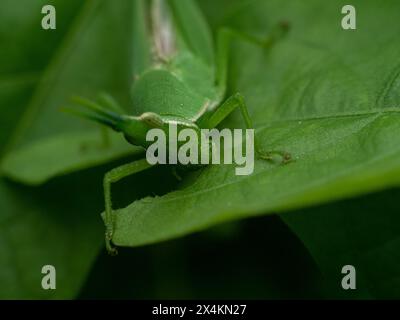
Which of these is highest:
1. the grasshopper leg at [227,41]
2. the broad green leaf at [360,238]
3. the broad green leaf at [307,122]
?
the grasshopper leg at [227,41]

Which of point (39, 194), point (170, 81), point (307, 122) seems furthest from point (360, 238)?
point (39, 194)

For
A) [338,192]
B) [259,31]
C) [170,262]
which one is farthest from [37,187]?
[338,192]

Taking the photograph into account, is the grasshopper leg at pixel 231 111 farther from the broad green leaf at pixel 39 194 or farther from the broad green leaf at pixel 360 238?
the broad green leaf at pixel 39 194

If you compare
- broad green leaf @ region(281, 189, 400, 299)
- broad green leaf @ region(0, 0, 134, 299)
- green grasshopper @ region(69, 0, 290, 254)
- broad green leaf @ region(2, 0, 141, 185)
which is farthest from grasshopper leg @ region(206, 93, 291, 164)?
broad green leaf @ region(2, 0, 141, 185)

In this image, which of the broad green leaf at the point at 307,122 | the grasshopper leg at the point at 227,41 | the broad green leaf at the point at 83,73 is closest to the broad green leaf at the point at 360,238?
the broad green leaf at the point at 307,122

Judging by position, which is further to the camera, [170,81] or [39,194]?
[39,194]

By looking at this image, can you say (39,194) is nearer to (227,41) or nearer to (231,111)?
(231,111)

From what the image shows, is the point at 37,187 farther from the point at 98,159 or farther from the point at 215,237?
the point at 215,237

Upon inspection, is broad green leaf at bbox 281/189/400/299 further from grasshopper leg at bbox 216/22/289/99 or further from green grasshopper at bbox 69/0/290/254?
grasshopper leg at bbox 216/22/289/99
